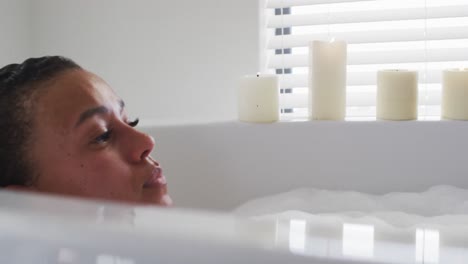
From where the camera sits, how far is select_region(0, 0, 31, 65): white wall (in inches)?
62.2

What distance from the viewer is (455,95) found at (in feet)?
4.22

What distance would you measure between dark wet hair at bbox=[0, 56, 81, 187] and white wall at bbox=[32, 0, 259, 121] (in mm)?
790

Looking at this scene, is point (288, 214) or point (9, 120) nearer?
point (9, 120)

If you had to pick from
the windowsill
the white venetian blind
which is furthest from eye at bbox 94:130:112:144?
the white venetian blind

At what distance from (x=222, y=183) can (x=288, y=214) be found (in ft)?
0.73

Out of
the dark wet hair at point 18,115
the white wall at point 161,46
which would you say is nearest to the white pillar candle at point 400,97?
the white wall at point 161,46

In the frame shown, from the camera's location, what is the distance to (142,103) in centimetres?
169

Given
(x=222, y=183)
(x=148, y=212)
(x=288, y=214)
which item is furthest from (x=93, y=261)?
(x=222, y=183)

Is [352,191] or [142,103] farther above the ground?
[142,103]

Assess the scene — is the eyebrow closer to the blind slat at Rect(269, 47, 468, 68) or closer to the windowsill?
the windowsill

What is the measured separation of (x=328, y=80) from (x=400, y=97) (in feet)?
0.54

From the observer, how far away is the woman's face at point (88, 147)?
0.75m

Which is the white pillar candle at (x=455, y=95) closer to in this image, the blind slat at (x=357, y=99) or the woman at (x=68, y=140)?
the blind slat at (x=357, y=99)

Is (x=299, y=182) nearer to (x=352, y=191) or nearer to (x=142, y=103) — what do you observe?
(x=352, y=191)
